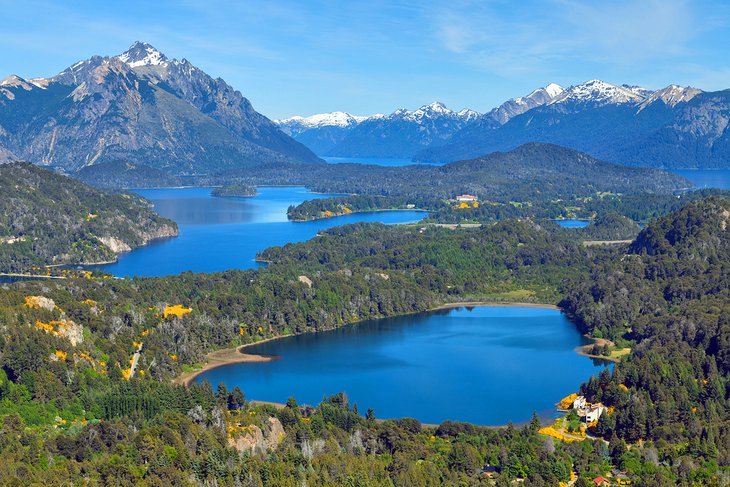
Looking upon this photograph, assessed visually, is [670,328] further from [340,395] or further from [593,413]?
[340,395]

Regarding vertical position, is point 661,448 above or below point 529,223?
below

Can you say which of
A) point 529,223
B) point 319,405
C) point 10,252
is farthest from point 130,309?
point 529,223

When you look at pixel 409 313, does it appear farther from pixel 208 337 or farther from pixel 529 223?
pixel 529 223

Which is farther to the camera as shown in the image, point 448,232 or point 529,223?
point 448,232

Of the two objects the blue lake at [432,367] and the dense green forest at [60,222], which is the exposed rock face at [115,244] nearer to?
the dense green forest at [60,222]

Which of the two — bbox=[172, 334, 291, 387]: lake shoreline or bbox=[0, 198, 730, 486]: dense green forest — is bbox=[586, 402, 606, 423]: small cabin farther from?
bbox=[172, 334, 291, 387]: lake shoreline

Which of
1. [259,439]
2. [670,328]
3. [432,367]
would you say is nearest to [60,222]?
[432,367]

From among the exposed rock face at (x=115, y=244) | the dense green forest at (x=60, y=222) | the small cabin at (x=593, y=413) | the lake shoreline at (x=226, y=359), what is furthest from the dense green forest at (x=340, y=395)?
the exposed rock face at (x=115, y=244)
